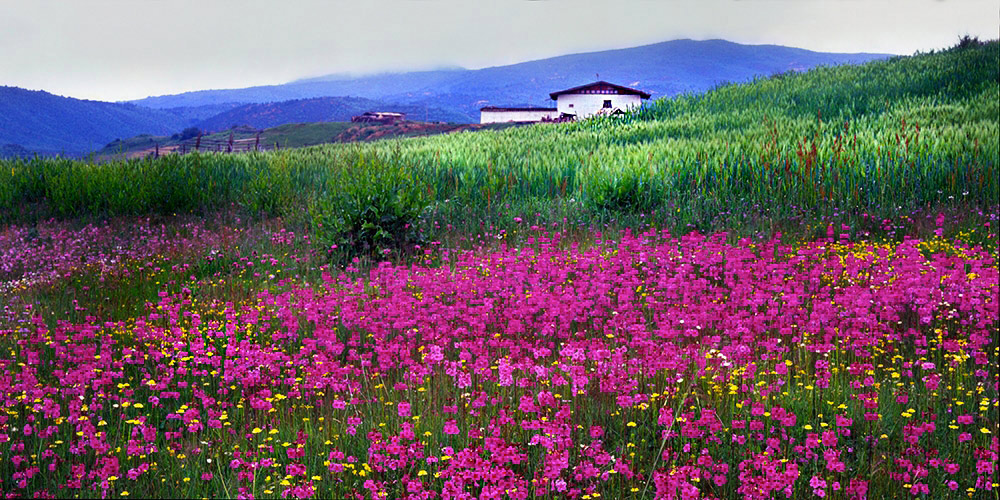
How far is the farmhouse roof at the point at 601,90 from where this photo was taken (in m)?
71.1

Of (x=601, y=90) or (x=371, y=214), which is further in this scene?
(x=601, y=90)

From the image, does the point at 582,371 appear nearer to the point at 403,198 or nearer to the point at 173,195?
the point at 403,198

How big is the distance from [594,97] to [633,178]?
6090 cm

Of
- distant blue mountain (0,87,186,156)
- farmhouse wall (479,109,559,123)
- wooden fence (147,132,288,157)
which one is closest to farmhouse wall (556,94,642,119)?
farmhouse wall (479,109,559,123)

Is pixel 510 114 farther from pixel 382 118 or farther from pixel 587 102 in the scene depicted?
pixel 382 118

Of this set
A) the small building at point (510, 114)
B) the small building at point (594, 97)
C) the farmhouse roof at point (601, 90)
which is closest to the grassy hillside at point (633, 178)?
the small building at point (594, 97)

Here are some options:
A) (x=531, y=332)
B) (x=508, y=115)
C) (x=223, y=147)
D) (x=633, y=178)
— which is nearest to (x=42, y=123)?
(x=223, y=147)

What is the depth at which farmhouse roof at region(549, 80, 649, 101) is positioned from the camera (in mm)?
71125

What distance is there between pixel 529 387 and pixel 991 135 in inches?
435

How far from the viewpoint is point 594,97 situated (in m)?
71.6

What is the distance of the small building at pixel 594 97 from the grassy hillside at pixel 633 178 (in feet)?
160

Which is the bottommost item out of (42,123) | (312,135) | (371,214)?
(371,214)

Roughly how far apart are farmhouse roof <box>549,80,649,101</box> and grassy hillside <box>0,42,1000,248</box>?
49.1 m

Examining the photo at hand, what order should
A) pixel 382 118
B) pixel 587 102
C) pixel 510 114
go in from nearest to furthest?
pixel 587 102 < pixel 510 114 < pixel 382 118
